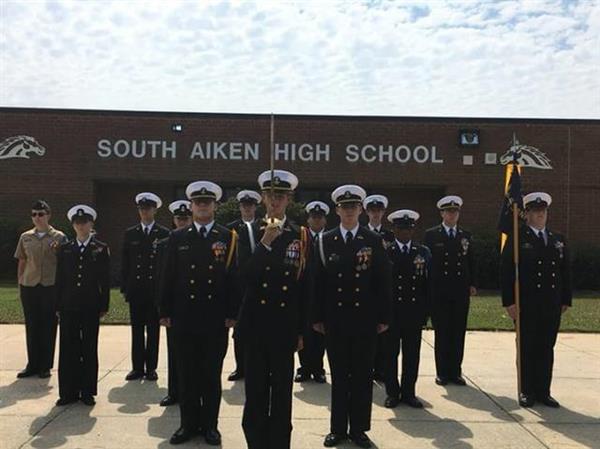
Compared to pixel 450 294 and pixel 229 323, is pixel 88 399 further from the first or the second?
pixel 450 294

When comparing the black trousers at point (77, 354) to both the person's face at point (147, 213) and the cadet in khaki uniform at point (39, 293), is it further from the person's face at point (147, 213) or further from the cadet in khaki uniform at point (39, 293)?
the person's face at point (147, 213)

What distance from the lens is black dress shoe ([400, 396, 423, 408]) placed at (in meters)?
6.14

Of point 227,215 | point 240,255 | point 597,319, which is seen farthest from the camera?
point 227,215

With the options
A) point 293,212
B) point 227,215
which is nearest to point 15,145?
point 227,215

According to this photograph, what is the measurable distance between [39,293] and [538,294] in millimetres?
5630

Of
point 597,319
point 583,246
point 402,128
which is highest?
point 402,128

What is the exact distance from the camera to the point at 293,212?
17.1 m

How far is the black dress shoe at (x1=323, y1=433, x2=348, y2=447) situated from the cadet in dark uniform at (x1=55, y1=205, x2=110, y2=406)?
2496 mm

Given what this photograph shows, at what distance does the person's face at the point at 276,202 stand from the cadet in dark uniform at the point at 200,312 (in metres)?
0.78

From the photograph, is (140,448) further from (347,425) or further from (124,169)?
(124,169)

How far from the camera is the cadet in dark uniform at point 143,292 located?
7273 mm

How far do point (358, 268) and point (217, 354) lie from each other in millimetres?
1344

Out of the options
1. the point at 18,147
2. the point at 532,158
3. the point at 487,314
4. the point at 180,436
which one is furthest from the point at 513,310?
the point at 18,147

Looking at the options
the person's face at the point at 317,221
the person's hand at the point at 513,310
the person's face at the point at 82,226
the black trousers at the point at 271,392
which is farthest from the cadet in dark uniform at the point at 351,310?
the person's face at the point at 82,226
